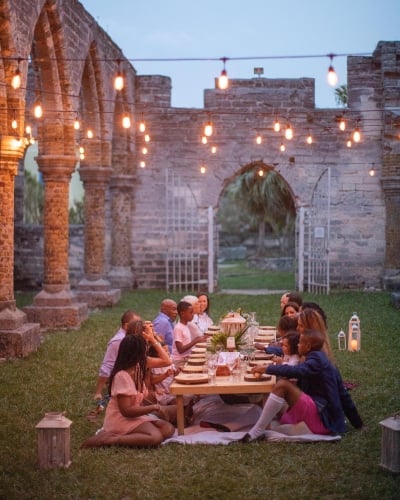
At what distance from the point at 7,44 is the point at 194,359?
192 inches

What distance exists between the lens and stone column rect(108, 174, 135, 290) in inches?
766

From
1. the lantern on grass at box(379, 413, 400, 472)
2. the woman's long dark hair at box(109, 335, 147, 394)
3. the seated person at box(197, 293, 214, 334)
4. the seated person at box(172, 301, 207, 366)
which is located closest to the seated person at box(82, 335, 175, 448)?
the woman's long dark hair at box(109, 335, 147, 394)

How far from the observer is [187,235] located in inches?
776

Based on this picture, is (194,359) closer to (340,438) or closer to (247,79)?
(340,438)

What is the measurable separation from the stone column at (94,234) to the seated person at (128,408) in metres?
9.50

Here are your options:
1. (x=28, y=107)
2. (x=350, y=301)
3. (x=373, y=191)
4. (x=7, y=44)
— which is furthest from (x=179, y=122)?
(x=7, y=44)

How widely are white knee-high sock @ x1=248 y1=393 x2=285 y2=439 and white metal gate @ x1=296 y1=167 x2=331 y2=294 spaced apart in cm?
1303

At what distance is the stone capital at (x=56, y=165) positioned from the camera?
12.7 m

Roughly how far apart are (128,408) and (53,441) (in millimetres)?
679

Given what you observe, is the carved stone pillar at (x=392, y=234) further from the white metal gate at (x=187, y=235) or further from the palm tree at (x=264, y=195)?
the palm tree at (x=264, y=195)

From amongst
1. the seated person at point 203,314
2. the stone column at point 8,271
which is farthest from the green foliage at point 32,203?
the seated person at point 203,314

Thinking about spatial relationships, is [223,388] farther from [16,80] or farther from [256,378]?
[16,80]

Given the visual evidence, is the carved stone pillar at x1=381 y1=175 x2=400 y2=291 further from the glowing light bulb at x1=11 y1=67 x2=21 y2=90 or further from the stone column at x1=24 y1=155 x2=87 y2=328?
the glowing light bulb at x1=11 y1=67 x2=21 y2=90

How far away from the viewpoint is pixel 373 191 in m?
19.6
